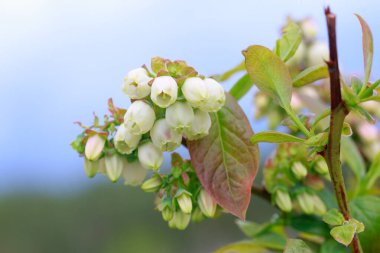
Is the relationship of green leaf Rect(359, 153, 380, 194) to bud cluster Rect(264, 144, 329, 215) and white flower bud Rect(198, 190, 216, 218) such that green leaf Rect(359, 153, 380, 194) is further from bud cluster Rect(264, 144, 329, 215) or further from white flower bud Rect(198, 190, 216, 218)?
white flower bud Rect(198, 190, 216, 218)

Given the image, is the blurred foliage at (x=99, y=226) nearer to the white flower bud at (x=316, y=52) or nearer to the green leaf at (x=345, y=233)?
the white flower bud at (x=316, y=52)

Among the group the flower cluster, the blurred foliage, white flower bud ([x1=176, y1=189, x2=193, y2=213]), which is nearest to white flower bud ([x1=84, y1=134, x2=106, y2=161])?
the flower cluster

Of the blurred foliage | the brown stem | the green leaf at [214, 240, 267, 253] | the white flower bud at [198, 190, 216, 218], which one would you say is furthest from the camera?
the blurred foliage

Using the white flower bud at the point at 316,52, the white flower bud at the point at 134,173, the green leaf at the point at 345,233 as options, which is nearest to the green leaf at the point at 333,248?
the green leaf at the point at 345,233

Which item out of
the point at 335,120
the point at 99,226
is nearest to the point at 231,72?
the point at 335,120

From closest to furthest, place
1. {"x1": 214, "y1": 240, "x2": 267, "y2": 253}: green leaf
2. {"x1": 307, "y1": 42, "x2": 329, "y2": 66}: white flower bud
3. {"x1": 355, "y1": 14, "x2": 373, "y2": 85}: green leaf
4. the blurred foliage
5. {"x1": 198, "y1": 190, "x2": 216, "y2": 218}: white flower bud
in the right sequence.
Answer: {"x1": 355, "y1": 14, "x2": 373, "y2": 85}: green leaf < {"x1": 198, "y1": 190, "x2": 216, "y2": 218}: white flower bud < {"x1": 214, "y1": 240, "x2": 267, "y2": 253}: green leaf < {"x1": 307, "y1": 42, "x2": 329, "y2": 66}: white flower bud < the blurred foliage

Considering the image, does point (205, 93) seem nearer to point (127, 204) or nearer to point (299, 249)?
point (299, 249)

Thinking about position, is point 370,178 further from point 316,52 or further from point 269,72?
point 316,52
